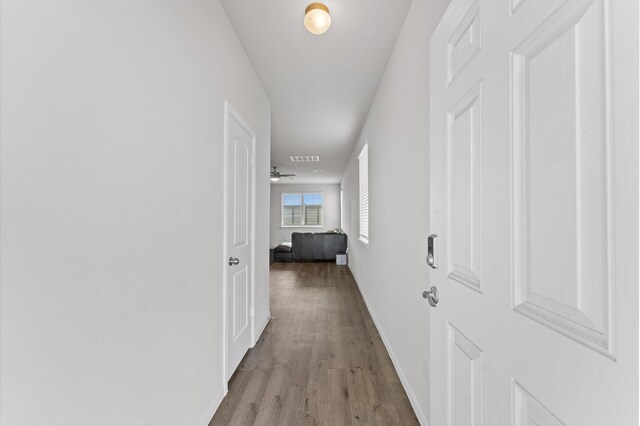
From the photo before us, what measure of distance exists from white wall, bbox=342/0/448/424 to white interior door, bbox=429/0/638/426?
2.51 feet

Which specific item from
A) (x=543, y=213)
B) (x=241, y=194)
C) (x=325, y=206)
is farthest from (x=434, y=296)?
(x=325, y=206)

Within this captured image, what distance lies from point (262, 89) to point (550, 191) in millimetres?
3148

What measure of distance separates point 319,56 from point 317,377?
2.60 m

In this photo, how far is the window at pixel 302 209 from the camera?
11070 millimetres

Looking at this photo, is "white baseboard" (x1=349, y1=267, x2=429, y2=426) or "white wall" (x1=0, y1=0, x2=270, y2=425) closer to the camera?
"white wall" (x1=0, y1=0, x2=270, y2=425)

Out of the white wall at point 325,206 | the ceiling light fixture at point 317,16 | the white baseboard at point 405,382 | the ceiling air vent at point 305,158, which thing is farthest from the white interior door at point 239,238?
the white wall at point 325,206

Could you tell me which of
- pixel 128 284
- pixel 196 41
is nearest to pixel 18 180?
pixel 128 284

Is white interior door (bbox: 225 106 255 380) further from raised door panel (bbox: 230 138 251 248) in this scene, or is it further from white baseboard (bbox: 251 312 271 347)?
white baseboard (bbox: 251 312 271 347)

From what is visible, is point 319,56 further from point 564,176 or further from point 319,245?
point 319,245

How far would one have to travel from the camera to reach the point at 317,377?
7.50 feet

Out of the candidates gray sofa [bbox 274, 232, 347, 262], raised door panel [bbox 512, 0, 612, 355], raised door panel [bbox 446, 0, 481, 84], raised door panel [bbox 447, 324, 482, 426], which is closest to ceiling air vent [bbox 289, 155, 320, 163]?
gray sofa [bbox 274, 232, 347, 262]

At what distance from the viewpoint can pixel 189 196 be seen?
1595 mm

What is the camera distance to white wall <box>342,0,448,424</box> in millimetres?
1749

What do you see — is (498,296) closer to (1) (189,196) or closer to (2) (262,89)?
(1) (189,196)
